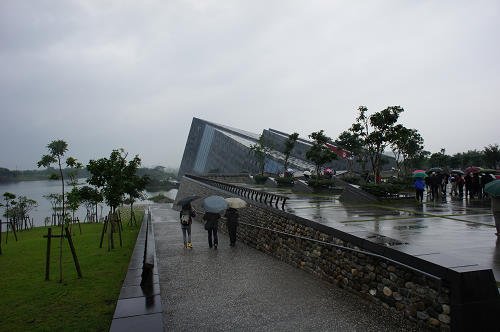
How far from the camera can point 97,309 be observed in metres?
6.46

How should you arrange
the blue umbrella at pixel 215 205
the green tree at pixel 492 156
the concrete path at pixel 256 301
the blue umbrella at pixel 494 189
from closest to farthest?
the concrete path at pixel 256 301 < the blue umbrella at pixel 494 189 < the blue umbrella at pixel 215 205 < the green tree at pixel 492 156

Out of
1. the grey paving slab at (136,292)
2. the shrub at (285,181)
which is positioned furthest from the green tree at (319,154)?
the grey paving slab at (136,292)

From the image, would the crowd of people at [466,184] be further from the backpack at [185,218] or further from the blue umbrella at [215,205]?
the backpack at [185,218]

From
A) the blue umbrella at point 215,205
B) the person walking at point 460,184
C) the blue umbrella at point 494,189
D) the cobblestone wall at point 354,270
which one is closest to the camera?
the cobblestone wall at point 354,270

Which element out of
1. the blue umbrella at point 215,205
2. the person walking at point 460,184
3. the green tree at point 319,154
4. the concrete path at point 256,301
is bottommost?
the concrete path at point 256,301

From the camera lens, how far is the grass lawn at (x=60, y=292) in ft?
19.3

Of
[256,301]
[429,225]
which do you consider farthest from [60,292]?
[429,225]

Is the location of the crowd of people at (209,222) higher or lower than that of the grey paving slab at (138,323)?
higher

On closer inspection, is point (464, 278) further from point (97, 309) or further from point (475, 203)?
point (475, 203)

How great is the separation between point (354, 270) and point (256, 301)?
198 cm

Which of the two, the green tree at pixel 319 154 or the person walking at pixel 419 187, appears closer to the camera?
the person walking at pixel 419 187

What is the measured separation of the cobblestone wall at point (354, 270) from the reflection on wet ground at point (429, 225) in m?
0.38

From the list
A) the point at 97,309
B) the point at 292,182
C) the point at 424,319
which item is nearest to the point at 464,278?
the point at 424,319

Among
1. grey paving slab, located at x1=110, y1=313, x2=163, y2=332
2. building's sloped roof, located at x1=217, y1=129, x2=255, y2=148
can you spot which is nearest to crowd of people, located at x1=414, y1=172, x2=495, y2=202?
grey paving slab, located at x1=110, y1=313, x2=163, y2=332
